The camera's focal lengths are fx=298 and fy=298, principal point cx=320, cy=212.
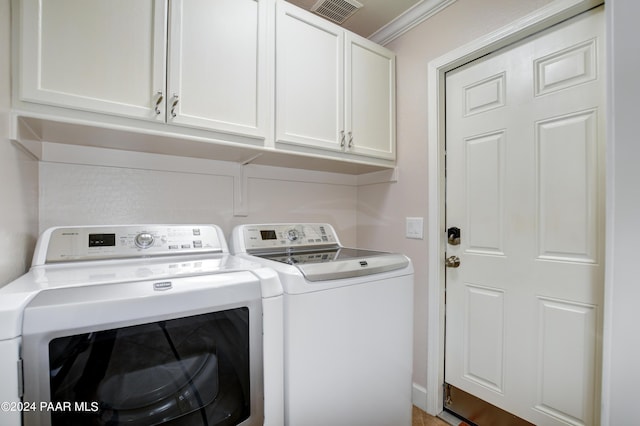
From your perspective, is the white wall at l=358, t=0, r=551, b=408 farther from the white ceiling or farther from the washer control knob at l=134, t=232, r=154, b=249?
the washer control knob at l=134, t=232, r=154, b=249

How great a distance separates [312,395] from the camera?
107cm

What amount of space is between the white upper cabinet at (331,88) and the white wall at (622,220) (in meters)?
1.07

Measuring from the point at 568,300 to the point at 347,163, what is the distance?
1286 mm

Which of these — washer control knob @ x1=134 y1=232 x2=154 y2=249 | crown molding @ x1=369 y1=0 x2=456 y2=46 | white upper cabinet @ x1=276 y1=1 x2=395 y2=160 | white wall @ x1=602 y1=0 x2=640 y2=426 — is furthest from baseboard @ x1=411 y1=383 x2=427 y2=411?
Answer: crown molding @ x1=369 y1=0 x2=456 y2=46

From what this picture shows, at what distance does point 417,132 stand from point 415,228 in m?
0.61

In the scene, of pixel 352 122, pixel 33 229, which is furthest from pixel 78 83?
pixel 352 122

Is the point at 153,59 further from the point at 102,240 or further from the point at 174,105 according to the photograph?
the point at 102,240

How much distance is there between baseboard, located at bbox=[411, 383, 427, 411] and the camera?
5.98 ft

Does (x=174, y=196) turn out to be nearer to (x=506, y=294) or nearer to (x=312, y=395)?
(x=312, y=395)

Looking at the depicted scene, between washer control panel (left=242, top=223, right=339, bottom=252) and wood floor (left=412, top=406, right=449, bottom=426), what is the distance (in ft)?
3.68

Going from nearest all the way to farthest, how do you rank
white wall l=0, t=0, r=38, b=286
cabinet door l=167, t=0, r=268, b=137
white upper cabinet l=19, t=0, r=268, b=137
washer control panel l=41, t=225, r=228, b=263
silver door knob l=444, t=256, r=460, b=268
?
1. white wall l=0, t=0, r=38, b=286
2. white upper cabinet l=19, t=0, r=268, b=137
3. washer control panel l=41, t=225, r=228, b=263
4. cabinet door l=167, t=0, r=268, b=137
5. silver door knob l=444, t=256, r=460, b=268

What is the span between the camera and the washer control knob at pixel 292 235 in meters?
1.66

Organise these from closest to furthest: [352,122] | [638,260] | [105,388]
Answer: [105,388] → [638,260] → [352,122]

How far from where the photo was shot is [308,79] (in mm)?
1600
